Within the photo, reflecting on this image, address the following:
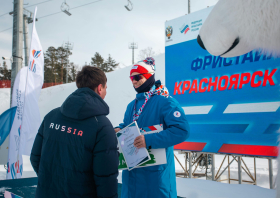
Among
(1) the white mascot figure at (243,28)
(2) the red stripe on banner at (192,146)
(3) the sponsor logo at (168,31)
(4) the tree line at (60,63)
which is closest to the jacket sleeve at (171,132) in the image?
(1) the white mascot figure at (243,28)

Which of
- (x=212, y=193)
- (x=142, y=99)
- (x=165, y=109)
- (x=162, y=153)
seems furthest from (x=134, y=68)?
(x=212, y=193)

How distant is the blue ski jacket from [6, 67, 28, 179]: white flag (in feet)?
8.65

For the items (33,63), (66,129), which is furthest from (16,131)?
(66,129)

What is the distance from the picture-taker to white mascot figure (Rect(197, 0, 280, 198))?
648 millimetres

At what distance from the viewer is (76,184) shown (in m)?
0.97

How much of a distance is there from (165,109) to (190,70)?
2.73 meters

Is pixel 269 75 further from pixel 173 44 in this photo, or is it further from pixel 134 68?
pixel 134 68

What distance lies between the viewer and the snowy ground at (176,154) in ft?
9.50

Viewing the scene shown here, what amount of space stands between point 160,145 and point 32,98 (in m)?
2.88

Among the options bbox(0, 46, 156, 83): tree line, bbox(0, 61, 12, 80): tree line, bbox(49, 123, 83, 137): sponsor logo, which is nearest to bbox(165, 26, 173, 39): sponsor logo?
bbox(49, 123, 83, 137): sponsor logo

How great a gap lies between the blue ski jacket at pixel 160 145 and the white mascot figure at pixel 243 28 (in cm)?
60

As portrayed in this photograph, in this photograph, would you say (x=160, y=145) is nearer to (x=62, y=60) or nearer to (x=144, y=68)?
(x=144, y=68)

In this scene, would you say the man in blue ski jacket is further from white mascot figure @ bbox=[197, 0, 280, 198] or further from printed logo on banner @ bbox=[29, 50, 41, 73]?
printed logo on banner @ bbox=[29, 50, 41, 73]

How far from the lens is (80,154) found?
977 millimetres
